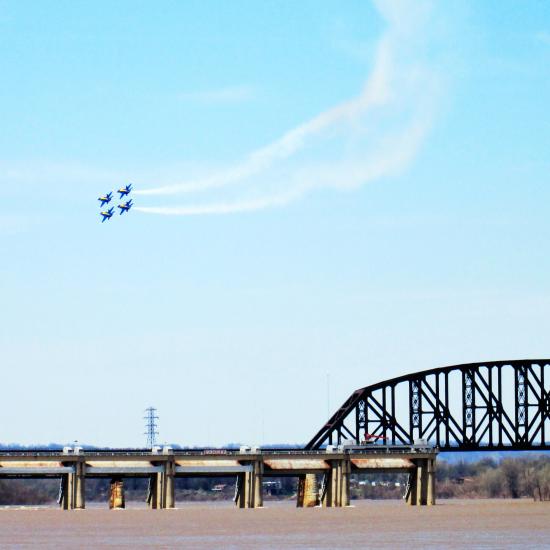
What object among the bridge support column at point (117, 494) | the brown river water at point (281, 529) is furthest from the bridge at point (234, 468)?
the brown river water at point (281, 529)

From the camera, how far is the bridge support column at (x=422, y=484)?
176 meters

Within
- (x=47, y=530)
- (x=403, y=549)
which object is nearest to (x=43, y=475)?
(x=47, y=530)

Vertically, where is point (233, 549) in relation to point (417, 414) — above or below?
below

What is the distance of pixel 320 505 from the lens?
173125 mm

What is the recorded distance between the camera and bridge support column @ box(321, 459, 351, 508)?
172 meters

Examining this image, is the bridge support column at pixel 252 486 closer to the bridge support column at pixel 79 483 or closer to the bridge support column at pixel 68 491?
the bridge support column at pixel 79 483

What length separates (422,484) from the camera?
580 ft

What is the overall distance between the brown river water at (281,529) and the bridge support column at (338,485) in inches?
544

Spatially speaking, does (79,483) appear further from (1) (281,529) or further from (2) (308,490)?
(1) (281,529)

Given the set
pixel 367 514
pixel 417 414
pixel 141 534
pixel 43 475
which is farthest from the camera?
pixel 417 414

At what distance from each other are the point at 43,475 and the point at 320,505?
29.0 meters

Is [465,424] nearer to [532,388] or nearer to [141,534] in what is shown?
[532,388]

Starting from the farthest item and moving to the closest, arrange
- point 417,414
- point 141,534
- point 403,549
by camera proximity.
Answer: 1. point 417,414
2. point 141,534
3. point 403,549

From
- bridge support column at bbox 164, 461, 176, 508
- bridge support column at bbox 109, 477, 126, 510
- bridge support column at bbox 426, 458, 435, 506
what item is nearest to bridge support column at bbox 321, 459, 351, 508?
bridge support column at bbox 426, 458, 435, 506
